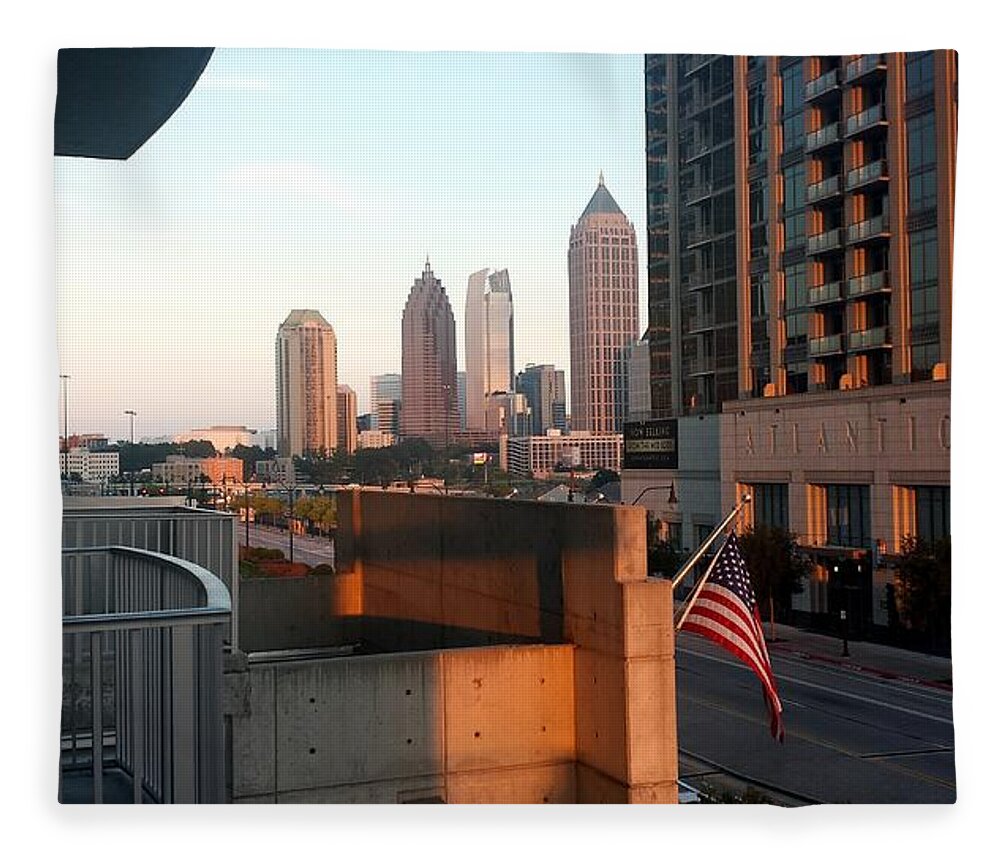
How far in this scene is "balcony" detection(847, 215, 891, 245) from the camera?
44.2 feet

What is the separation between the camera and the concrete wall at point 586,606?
15.8ft

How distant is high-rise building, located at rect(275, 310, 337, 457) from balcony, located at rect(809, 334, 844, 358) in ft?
29.7

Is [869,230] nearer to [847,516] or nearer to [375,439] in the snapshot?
[847,516]

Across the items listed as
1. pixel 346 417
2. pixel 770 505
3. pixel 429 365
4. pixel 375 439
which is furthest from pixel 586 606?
pixel 770 505

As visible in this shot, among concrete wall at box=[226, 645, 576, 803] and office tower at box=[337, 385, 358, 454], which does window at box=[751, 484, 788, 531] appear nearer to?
office tower at box=[337, 385, 358, 454]

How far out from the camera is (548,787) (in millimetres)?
5020

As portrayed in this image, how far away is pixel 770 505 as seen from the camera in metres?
13.8

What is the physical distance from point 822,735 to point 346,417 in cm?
499

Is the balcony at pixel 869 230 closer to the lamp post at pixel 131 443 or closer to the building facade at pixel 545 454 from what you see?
the building facade at pixel 545 454

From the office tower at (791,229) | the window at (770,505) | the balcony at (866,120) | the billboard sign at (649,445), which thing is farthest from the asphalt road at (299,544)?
the balcony at (866,120)

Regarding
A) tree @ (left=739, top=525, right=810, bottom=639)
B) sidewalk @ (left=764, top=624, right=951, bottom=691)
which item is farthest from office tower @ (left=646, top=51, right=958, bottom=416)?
sidewalk @ (left=764, top=624, right=951, bottom=691)

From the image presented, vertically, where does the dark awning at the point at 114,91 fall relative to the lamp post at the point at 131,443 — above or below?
above

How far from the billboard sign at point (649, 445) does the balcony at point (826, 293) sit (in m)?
3.46

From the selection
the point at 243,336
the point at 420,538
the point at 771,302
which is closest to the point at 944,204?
the point at 771,302
